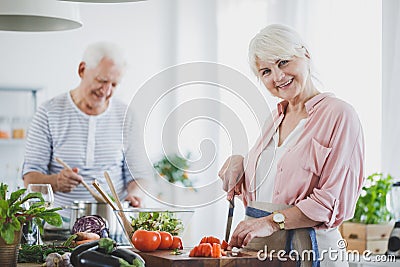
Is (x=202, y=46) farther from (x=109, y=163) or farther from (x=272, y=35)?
(x=272, y=35)

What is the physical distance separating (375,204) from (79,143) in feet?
5.93

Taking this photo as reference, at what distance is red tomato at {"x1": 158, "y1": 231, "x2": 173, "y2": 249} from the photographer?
6.65 feet

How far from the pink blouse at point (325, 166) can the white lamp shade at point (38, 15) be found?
914 mm

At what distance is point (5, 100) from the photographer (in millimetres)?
5539

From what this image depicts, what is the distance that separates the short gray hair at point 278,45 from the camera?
2268 millimetres

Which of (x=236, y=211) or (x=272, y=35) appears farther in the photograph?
(x=236, y=211)

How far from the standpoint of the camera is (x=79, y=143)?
430 centimetres

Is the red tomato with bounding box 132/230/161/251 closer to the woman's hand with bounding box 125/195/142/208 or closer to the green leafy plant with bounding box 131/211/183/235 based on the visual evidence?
the green leafy plant with bounding box 131/211/183/235

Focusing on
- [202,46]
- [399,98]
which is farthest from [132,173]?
[202,46]

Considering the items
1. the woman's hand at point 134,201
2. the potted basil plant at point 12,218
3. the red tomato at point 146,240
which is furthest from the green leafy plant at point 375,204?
the potted basil plant at point 12,218

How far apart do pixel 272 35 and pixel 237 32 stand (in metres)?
3.31

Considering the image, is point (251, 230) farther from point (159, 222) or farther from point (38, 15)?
point (38, 15)

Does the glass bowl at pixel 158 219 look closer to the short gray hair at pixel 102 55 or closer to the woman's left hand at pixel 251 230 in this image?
the woman's left hand at pixel 251 230

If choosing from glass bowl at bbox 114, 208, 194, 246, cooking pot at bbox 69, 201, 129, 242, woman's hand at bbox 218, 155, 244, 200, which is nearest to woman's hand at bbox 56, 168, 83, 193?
cooking pot at bbox 69, 201, 129, 242
